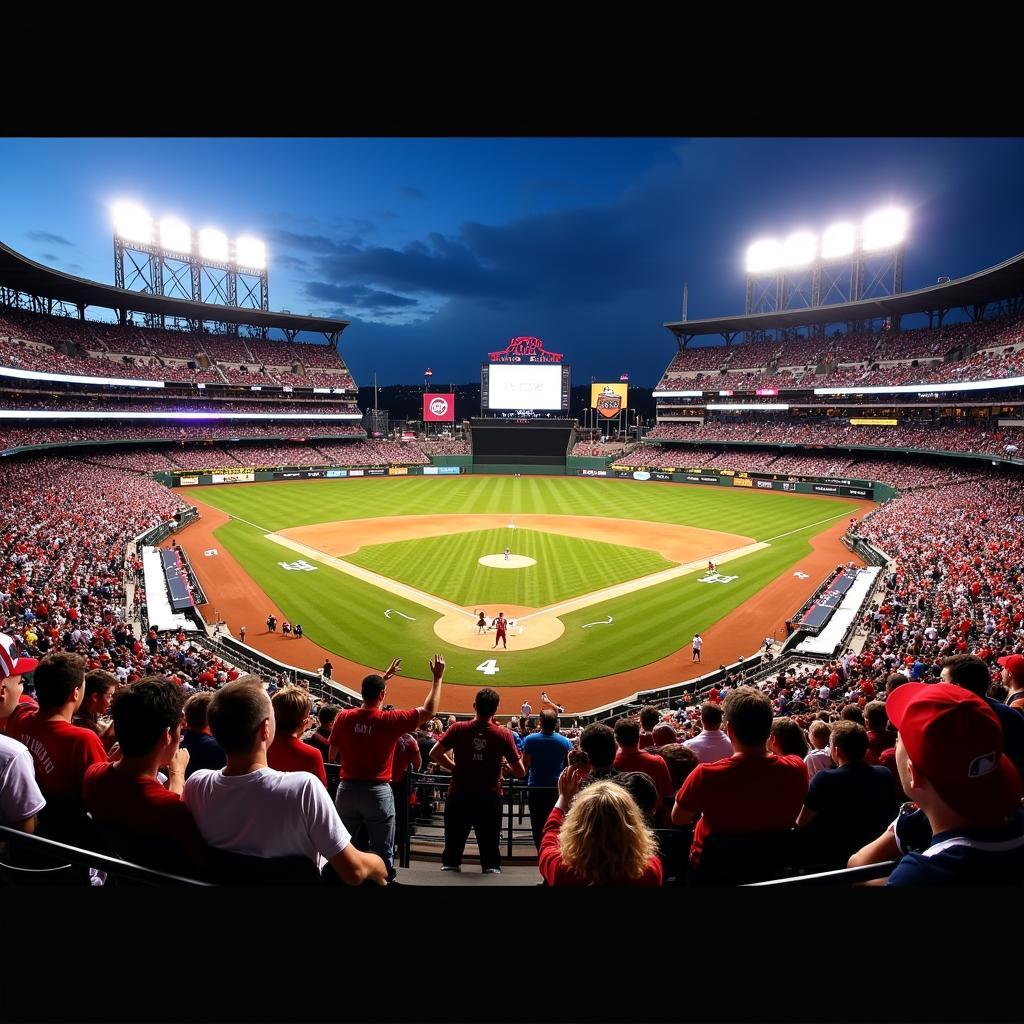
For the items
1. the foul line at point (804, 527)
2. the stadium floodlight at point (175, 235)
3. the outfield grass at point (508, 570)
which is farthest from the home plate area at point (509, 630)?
the stadium floodlight at point (175, 235)

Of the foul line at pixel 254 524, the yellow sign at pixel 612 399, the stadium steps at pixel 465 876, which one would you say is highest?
the yellow sign at pixel 612 399

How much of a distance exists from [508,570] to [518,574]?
886 mm

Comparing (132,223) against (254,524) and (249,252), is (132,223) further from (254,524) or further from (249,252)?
(254,524)

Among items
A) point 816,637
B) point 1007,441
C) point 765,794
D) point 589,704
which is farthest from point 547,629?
point 1007,441

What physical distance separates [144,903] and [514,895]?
182 cm

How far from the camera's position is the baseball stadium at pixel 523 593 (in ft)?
10.5

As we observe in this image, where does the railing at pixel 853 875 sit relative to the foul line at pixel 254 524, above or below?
above

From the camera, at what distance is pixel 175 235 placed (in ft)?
220

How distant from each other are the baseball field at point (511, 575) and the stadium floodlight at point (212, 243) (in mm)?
33431

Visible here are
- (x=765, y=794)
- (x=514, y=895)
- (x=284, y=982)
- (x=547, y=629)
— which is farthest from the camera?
(x=547, y=629)

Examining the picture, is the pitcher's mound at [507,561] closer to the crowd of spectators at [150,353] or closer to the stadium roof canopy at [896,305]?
the crowd of spectators at [150,353]

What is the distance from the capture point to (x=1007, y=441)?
42625mm
